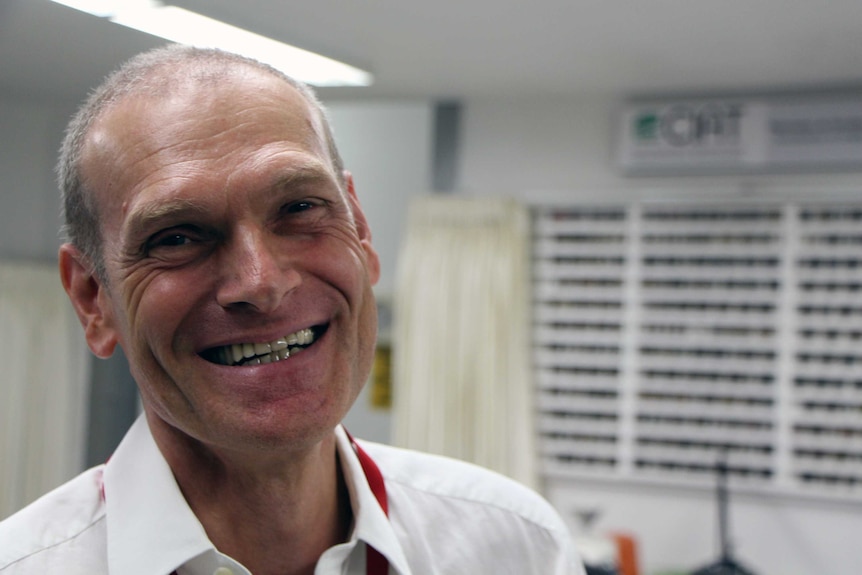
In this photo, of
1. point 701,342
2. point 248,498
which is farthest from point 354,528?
point 701,342

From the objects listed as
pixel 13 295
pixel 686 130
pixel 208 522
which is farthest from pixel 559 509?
pixel 208 522

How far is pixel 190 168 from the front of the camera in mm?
845

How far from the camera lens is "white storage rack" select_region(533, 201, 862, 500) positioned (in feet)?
11.6

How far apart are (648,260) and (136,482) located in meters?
3.11

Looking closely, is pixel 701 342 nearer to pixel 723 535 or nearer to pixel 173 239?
pixel 723 535

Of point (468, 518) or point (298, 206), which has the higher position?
point (298, 206)

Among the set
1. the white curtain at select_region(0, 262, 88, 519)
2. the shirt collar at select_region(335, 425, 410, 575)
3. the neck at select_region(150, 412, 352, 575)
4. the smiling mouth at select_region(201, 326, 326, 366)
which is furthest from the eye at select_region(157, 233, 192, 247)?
the white curtain at select_region(0, 262, 88, 519)

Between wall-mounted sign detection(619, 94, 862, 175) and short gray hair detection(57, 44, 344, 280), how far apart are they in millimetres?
2941

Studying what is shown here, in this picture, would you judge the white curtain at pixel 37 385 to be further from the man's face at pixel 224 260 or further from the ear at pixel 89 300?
the man's face at pixel 224 260

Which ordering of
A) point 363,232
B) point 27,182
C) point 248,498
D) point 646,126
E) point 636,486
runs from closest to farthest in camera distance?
1. point 248,498
2. point 363,232
3. point 27,182
4. point 646,126
5. point 636,486

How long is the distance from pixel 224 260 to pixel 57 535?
13.1 inches

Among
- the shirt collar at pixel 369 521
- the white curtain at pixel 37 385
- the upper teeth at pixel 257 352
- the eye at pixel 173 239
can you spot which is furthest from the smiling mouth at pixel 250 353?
the white curtain at pixel 37 385

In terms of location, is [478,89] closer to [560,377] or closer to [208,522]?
[560,377]

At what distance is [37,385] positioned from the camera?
254 cm
